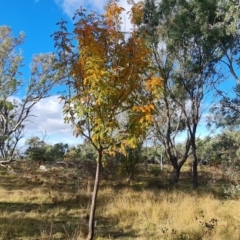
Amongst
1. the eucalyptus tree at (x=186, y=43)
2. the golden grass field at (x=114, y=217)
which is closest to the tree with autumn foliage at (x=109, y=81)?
the golden grass field at (x=114, y=217)

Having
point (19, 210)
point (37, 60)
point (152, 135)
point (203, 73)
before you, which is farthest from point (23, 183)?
point (203, 73)

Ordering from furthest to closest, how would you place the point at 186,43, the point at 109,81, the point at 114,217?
the point at 186,43 < the point at 114,217 < the point at 109,81

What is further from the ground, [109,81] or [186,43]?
[186,43]

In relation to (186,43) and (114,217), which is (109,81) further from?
(186,43)

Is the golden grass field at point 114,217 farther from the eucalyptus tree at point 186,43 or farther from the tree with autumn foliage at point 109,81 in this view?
the eucalyptus tree at point 186,43

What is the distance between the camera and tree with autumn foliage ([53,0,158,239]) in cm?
594

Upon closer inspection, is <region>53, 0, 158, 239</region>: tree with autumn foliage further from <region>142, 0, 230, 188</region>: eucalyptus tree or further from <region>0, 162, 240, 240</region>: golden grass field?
<region>142, 0, 230, 188</region>: eucalyptus tree

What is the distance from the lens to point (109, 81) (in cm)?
593

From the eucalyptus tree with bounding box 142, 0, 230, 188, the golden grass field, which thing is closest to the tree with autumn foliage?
the golden grass field

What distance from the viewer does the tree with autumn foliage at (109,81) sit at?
5938 mm

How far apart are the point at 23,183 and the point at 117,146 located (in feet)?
37.0

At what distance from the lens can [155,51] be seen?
15.9 meters

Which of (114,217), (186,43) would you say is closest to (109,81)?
(114,217)

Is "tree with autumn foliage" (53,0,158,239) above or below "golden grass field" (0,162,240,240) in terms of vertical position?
above
